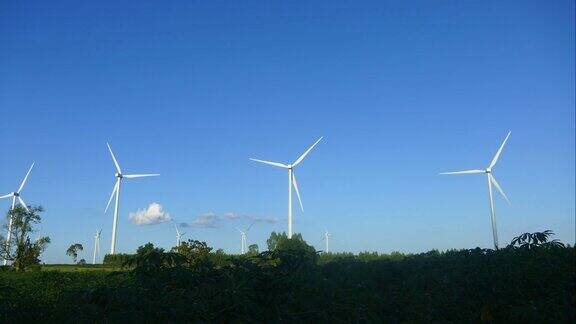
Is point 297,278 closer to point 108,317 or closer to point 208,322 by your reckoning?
point 208,322

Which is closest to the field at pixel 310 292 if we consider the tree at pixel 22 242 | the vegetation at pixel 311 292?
the vegetation at pixel 311 292

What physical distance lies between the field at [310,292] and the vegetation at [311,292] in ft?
0.04

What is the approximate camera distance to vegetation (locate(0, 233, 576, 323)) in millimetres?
5973

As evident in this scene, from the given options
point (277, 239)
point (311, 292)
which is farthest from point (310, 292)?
point (277, 239)

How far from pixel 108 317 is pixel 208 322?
3.58 feet

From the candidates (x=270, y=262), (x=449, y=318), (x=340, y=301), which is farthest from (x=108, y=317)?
(x=449, y=318)

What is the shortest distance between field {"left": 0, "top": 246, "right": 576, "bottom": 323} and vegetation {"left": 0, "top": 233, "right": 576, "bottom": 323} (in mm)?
12

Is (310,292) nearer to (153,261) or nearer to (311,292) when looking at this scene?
(311,292)

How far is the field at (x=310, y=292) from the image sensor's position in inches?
235

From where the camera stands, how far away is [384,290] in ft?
23.0

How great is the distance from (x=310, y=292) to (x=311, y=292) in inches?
0.6

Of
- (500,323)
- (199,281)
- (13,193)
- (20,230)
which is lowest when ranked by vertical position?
(500,323)

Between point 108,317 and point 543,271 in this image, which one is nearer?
point 108,317

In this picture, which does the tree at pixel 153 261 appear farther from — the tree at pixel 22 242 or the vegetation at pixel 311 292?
the tree at pixel 22 242
